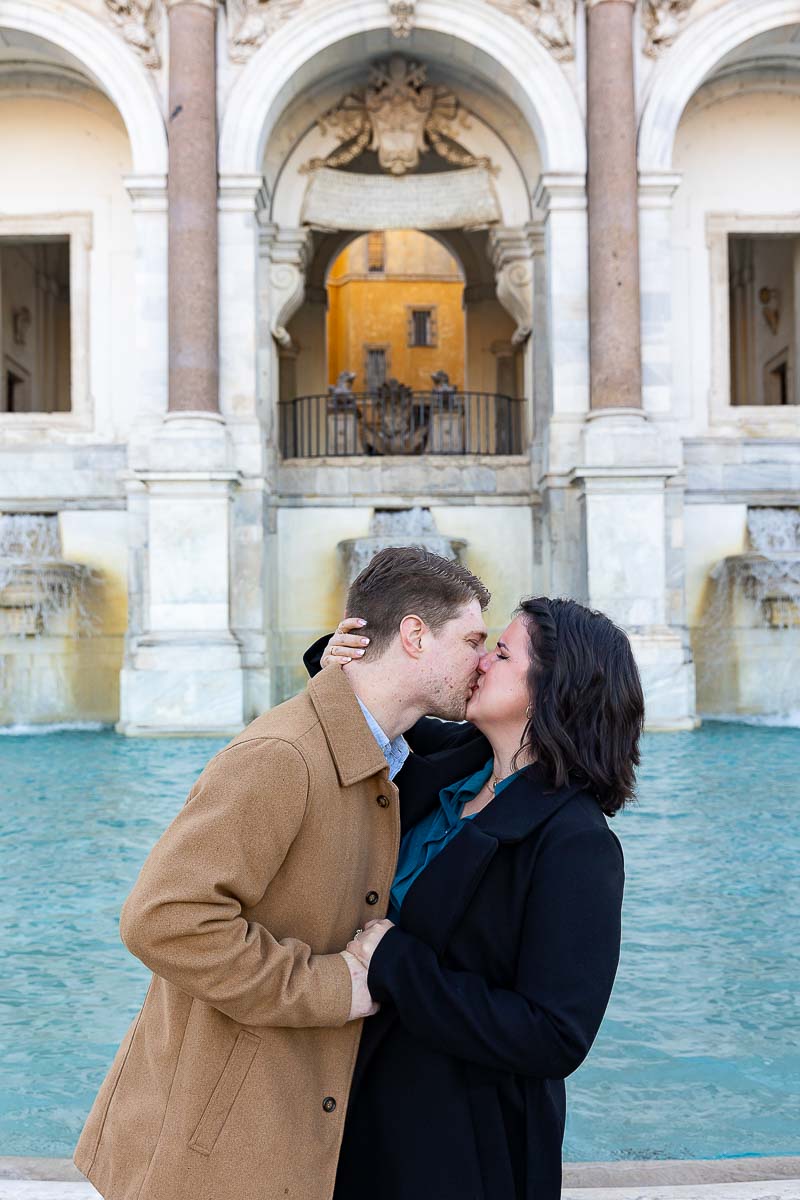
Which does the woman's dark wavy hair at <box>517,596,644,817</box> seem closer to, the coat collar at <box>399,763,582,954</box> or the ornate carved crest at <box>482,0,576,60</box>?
the coat collar at <box>399,763,582,954</box>

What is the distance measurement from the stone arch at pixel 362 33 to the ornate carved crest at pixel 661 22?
1.05m

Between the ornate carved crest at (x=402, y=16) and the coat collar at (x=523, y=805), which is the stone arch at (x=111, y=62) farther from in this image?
the coat collar at (x=523, y=805)

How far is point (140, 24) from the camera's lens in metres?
12.6

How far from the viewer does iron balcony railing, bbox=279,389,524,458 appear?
15719 millimetres

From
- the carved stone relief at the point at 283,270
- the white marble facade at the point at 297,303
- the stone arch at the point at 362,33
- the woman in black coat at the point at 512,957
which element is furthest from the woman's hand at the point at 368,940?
the carved stone relief at the point at 283,270

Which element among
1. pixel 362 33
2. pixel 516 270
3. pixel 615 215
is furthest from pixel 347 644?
pixel 516 270

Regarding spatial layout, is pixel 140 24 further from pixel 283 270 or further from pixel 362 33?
pixel 283 270

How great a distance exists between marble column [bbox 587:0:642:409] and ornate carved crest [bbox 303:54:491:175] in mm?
2506

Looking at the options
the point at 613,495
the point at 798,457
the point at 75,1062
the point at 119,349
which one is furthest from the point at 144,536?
the point at 75,1062

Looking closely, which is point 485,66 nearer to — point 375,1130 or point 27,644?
point 27,644

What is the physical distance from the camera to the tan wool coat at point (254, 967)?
1.46 m

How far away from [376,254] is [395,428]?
23348mm

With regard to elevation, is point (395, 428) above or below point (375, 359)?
below

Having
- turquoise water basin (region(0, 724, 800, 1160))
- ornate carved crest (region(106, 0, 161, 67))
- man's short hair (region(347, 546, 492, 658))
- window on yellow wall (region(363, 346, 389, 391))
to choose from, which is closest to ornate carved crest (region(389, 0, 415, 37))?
ornate carved crest (region(106, 0, 161, 67))
